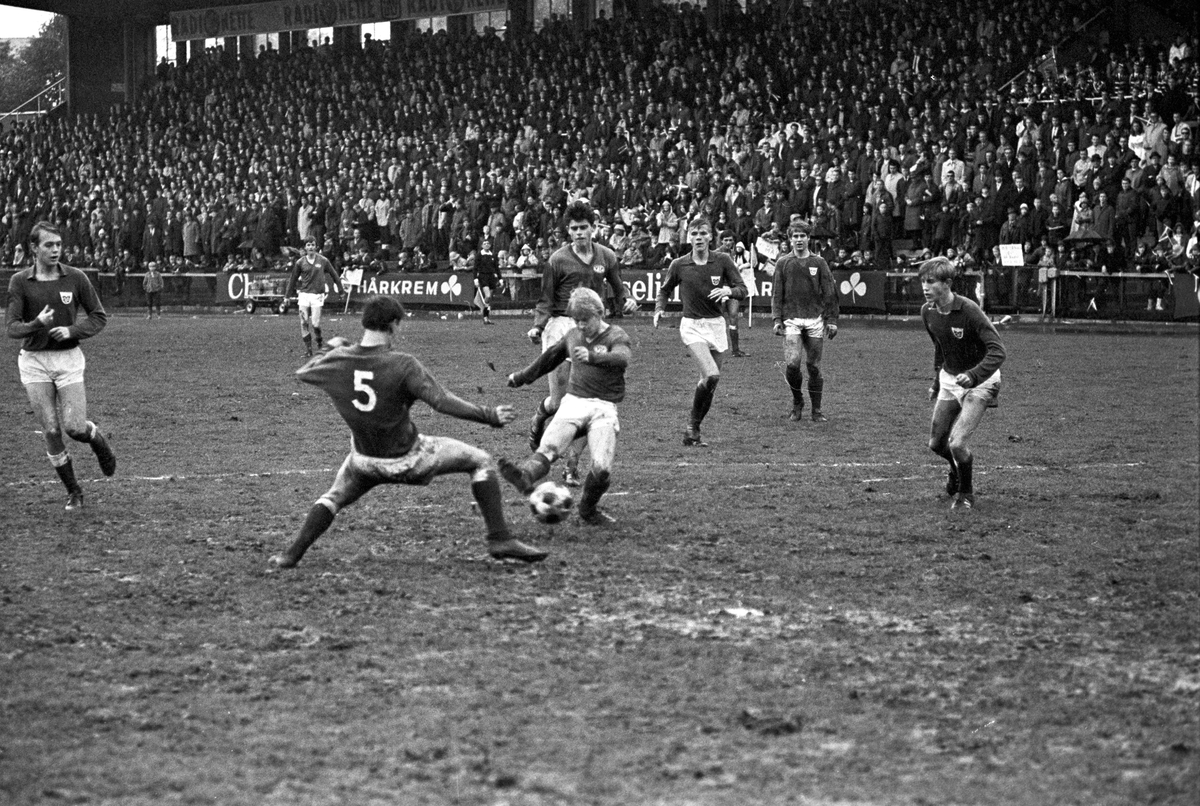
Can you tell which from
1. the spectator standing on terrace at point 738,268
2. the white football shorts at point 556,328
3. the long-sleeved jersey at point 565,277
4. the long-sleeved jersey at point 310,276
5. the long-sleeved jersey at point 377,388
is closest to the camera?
the long-sleeved jersey at point 377,388

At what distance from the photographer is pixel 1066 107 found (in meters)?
31.3

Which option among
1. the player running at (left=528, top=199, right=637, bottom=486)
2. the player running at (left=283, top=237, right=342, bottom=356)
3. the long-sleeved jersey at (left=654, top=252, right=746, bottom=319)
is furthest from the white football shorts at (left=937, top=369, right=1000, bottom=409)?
the player running at (left=283, top=237, right=342, bottom=356)

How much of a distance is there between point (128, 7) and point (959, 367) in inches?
2157

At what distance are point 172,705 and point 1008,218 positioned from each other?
2571 centimetres

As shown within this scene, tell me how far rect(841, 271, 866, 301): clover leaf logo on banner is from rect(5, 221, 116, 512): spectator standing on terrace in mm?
22210

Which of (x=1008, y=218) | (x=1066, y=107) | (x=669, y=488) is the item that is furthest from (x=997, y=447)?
(x=1066, y=107)

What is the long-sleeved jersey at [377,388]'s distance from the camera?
823cm

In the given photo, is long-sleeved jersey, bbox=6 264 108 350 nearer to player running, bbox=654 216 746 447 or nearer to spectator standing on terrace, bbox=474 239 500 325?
player running, bbox=654 216 746 447

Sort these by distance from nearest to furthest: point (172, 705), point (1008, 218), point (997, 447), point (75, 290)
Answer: point (172, 705), point (75, 290), point (997, 447), point (1008, 218)

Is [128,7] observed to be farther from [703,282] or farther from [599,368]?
[599,368]

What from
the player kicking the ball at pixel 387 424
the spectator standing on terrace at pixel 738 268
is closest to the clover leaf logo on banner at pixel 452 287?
the spectator standing on terrace at pixel 738 268

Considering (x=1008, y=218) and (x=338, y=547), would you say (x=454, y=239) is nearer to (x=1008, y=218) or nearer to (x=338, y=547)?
(x=1008, y=218)

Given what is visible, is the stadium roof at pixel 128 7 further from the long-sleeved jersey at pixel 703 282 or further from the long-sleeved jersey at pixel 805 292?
the long-sleeved jersey at pixel 703 282

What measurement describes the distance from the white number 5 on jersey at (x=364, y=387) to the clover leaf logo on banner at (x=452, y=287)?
29773 mm
